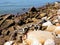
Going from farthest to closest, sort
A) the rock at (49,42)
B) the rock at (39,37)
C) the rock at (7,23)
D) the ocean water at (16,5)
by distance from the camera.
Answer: the ocean water at (16,5), the rock at (7,23), the rock at (39,37), the rock at (49,42)

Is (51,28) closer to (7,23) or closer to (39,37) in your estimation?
(39,37)

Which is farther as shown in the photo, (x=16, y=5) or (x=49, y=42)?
(x=16, y=5)

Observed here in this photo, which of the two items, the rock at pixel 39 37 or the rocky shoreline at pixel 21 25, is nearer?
the rock at pixel 39 37

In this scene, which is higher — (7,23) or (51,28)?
(51,28)

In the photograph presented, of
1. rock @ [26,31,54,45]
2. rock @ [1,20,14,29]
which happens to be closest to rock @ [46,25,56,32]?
rock @ [26,31,54,45]

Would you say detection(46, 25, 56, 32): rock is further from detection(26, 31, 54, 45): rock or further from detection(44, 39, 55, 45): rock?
detection(44, 39, 55, 45): rock

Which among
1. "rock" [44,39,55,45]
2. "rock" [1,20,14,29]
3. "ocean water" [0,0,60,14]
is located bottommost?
"ocean water" [0,0,60,14]

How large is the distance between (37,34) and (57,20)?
2.46 metres

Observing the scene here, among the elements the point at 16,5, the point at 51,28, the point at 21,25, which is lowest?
the point at 16,5

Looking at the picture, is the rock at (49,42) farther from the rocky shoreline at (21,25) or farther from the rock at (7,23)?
the rock at (7,23)

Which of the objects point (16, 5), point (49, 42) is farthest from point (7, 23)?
point (16, 5)

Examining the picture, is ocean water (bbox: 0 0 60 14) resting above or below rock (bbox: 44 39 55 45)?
below

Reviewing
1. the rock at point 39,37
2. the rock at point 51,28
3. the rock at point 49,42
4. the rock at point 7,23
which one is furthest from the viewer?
the rock at point 7,23

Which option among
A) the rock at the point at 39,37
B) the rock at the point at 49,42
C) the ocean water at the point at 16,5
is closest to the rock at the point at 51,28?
the rock at the point at 39,37
